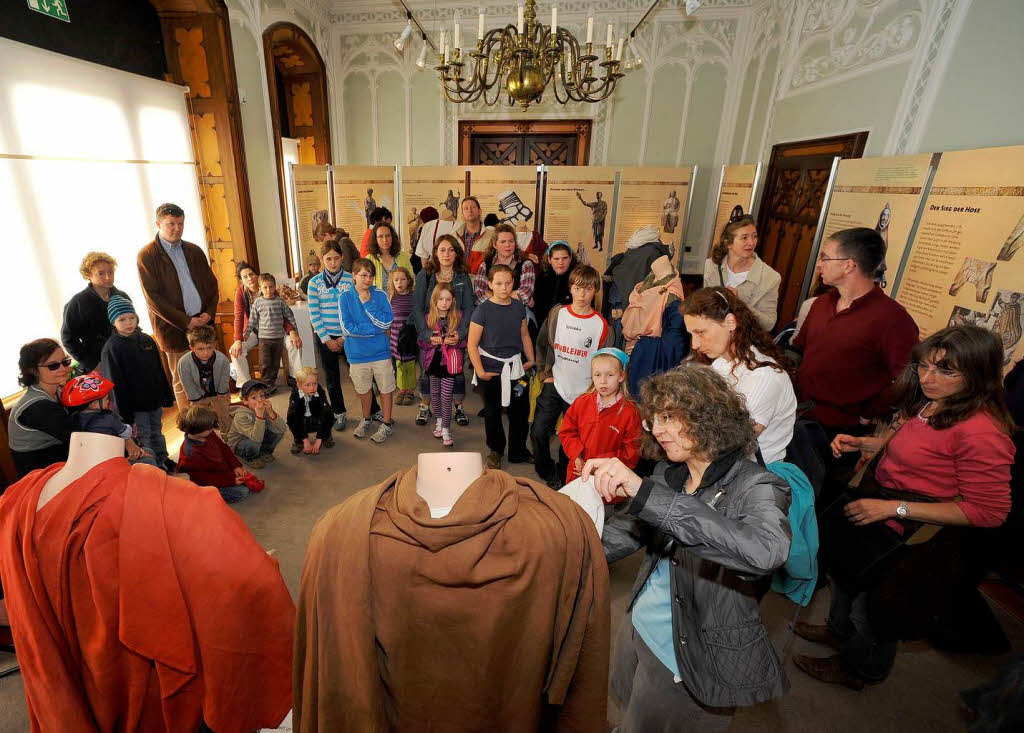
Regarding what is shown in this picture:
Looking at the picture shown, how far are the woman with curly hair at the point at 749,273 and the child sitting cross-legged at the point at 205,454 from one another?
3.88 m

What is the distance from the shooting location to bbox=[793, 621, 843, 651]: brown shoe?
7.44 ft

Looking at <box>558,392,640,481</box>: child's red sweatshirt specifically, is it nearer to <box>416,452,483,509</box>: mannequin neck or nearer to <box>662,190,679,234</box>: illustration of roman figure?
<box>416,452,483,509</box>: mannequin neck

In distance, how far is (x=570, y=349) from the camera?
302cm

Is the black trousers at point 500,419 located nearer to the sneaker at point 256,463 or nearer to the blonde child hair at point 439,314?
the blonde child hair at point 439,314

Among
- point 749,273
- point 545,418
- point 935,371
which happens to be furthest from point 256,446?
point 935,371

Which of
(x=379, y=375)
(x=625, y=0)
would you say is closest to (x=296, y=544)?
(x=379, y=375)

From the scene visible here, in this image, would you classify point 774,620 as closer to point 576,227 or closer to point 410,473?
point 410,473

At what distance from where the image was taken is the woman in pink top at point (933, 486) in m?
1.59

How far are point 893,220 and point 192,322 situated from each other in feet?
18.7

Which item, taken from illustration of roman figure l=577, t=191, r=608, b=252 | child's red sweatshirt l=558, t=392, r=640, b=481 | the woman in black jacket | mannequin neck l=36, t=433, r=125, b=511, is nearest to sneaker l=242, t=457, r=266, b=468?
the woman in black jacket

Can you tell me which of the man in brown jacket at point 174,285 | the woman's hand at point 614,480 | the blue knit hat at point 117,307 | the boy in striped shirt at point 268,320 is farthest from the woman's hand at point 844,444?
the man in brown jacket at point 174,285

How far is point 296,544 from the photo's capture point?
2.84 metres

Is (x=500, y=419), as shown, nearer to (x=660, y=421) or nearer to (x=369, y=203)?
(x=660, y=421)

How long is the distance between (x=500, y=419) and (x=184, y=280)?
10.1 feet
